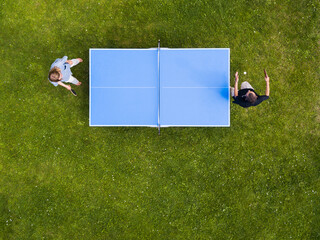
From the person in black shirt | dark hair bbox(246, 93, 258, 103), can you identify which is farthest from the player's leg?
dark hair bbox(246, 93, 258, 103)

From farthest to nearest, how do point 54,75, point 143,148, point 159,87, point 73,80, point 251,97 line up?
point 143,148 → point 73,80 → point 159,87 → point 251,97 → point 54,75

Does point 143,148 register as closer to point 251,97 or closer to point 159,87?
point 159,87

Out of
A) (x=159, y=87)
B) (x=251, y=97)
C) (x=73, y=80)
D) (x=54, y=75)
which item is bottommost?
(x=251, y=97)

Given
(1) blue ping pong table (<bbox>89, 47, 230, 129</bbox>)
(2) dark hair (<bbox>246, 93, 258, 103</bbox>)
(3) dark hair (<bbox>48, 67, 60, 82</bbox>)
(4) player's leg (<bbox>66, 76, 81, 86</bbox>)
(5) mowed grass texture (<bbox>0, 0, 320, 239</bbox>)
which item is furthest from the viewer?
(5) mowed grass texture (<bbox>0, 0, 320, 239</bbox>)

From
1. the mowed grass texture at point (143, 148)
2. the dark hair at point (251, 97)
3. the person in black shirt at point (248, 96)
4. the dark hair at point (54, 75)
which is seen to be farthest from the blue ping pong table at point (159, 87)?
the mowed grass texture at point (143, 148)

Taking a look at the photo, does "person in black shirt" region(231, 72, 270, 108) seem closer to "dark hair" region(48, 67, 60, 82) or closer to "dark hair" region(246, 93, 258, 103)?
"dark hair" region(246, 93, 258, 103)

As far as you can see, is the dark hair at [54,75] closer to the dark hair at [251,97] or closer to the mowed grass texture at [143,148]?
the mowed grass texture at [143,148]

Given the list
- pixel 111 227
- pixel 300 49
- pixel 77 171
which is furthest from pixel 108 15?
pixel 111 227

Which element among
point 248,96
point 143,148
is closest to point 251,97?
point 248,96
